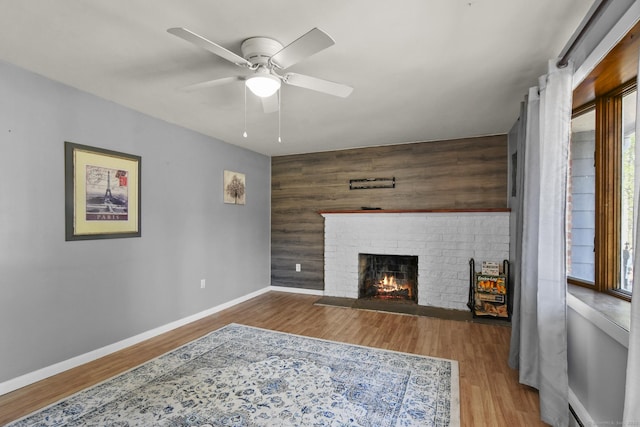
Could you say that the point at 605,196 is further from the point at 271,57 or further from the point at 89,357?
the point at 89,357

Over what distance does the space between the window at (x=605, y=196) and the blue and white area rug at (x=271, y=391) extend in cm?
133

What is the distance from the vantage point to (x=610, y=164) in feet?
7.27

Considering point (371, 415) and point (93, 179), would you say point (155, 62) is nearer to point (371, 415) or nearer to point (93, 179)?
point (93, 179)

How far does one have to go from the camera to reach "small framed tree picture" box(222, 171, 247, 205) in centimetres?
458

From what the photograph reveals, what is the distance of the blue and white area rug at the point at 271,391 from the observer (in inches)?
80.7

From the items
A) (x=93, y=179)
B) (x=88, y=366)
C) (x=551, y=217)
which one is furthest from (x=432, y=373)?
(x=93, y=179)

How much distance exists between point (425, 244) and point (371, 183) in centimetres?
124

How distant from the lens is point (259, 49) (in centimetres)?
196

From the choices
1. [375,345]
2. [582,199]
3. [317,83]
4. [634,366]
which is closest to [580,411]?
[634,366]

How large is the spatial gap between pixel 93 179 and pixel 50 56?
1067mm

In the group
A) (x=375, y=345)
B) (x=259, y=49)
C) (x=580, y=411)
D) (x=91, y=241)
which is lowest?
(x=375, y=345)

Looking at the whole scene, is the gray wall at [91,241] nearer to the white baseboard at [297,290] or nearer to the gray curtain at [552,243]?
the white baseboard at [297,290]

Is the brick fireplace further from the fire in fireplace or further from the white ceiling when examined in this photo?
the white ceiling

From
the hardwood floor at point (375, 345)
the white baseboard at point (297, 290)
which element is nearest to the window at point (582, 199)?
the hardwood floor at point (375, 345)
